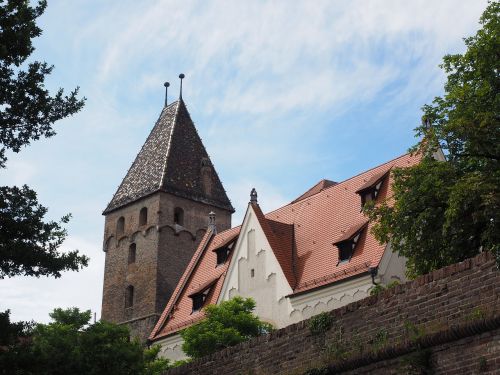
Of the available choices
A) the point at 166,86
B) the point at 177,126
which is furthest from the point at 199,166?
the point at 166,86

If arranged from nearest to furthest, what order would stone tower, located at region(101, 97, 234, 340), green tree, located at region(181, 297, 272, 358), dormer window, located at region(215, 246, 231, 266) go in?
1. green tree, located at region(181, 297, 272, 358)
2. dormer window, located at region(215, 246, 231, 266)
3. stone tower, located at region(101, 97, 234, 340)

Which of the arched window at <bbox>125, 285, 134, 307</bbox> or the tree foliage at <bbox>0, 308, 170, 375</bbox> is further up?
the arched window at <bbox>125, 285, 134, 307</bbox>

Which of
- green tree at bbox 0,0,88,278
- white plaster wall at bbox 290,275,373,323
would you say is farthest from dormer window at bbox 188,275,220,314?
green tree at bbox 0,0,88,278

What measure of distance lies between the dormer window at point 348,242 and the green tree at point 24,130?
1470 centimetres

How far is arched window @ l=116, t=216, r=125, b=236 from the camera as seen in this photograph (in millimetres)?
47344

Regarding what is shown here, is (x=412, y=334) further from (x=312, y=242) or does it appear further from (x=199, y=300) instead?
(x=199, y=300)

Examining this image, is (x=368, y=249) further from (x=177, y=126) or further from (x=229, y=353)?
(x=177, y=126)

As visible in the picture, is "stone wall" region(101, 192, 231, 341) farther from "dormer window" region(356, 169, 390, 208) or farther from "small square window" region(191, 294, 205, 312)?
"dormer window" region(356, 169, 390, 208)

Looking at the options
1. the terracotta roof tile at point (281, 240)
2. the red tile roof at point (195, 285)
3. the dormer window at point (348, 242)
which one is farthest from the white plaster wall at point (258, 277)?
the dormer window at point (348, 242)

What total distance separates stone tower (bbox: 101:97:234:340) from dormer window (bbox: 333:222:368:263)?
15352mm

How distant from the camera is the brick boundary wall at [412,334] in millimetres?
9820

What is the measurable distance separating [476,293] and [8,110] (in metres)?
9.27

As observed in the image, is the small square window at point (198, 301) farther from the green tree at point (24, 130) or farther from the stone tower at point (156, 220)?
the green tree at point (24, 130)

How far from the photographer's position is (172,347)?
34.5m
